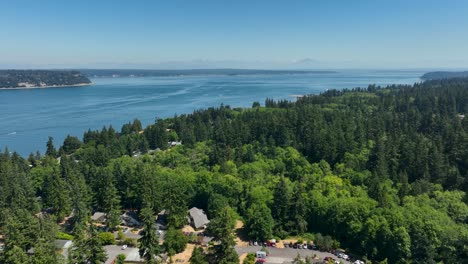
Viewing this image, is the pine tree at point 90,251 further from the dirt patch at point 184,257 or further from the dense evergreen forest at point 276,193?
the dirt patch at point 184,257

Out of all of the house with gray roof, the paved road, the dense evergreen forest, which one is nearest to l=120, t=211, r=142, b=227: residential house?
the dense evergreen forest

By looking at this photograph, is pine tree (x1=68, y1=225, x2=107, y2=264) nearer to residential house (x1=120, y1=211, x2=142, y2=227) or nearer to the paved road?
the paved road

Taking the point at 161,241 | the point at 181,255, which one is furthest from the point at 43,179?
the point at 181,255

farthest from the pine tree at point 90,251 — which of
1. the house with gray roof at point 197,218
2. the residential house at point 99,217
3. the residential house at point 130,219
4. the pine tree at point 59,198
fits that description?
the pine tree at point 59,198

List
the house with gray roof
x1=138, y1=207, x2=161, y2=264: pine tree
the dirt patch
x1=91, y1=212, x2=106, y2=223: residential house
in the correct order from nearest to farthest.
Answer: x1=138, y1=207, x2=161, y2=264: pine tree → the dirt patch → the house with gray roof → x1=91, y1=212, x2=106, y2=223: residential house

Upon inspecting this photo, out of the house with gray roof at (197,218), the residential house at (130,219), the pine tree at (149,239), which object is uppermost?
the pine tree at (149,239)

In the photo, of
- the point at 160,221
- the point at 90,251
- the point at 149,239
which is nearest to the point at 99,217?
the point at 160,221

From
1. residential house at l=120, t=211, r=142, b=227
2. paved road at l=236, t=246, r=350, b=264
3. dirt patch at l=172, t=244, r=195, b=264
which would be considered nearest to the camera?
paved road at l=236, t=246, r=350, b=264

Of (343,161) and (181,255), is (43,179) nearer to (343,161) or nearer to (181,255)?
(181,255)
